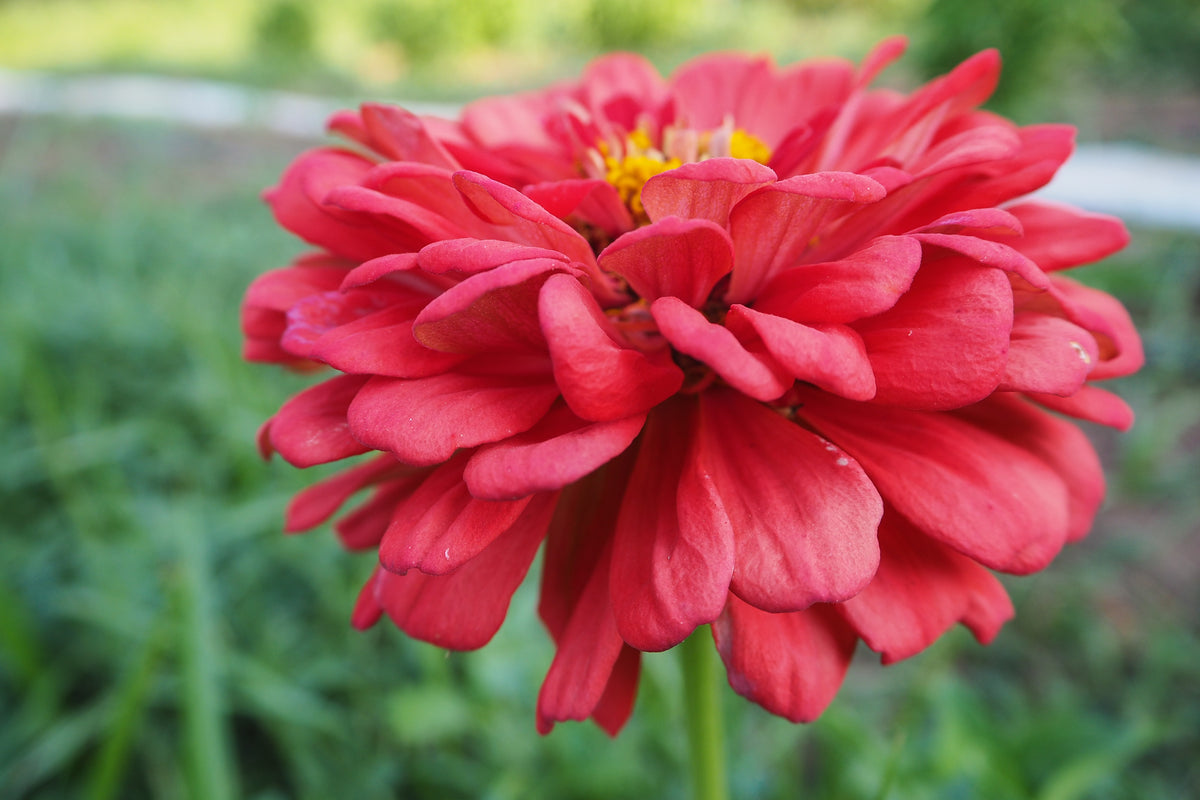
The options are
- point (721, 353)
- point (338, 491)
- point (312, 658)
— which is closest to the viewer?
point (721, 353)

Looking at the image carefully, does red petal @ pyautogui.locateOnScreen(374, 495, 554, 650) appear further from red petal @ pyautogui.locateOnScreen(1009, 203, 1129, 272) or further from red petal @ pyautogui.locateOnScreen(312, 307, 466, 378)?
red petal @ pyautogui.locateOnScreen(1009, 203, 1129, 272)

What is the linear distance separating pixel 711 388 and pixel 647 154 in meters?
0.23

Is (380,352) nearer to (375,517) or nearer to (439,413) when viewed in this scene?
(439,413)

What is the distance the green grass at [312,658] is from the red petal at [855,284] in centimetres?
41

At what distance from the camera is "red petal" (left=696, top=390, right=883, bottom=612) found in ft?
1.29

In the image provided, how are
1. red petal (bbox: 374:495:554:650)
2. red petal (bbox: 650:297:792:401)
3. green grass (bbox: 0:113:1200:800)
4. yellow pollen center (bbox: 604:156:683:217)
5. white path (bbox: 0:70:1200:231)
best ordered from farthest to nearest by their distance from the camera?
white path (bbox: 0:70:1200:231) → green grass (bbox: 0:113:1200:800) → yellow pollen center (bbox: 604:156:683:217) → red petal (bbox: 374:495:554:650) → red petal (bbox: 650:297:792:401)

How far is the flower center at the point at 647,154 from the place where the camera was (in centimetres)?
62

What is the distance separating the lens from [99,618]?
1.05 metres

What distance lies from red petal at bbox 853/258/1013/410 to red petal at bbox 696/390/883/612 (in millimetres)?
52

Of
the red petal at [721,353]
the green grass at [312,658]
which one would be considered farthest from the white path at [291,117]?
the red petal at [721,353]

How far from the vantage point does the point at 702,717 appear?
23.3 inches

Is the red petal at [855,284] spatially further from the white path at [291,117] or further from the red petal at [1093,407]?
the white path at [291,117]

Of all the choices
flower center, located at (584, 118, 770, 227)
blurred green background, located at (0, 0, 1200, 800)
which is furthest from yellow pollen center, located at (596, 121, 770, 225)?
blurred green background, located at (0, 0, 1200, 800)

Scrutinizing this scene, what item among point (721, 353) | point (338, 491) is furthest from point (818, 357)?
point (338, 491)
